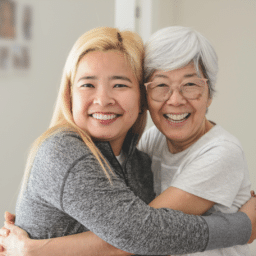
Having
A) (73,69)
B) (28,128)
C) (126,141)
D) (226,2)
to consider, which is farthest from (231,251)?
(226,2)

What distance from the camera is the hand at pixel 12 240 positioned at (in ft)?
3.42

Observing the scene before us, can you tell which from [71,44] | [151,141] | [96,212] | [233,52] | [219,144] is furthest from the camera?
[233,52]

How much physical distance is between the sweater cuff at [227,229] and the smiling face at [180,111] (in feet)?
1.17

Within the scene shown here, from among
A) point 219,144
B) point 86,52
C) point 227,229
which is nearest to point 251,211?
point 227,229

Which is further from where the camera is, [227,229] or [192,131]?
[192,131]

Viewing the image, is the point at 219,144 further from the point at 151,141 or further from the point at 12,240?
the point at 12,240

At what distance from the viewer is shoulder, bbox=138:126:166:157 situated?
1.59m

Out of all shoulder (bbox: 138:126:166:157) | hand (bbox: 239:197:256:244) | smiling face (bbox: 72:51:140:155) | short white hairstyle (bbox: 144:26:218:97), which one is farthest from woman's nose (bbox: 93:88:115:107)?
hand (bbox: 239:197:256:244)

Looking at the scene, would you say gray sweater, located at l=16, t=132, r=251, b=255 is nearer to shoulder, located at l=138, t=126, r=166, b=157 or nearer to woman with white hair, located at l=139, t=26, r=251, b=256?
woman with white hair, located at l=139, t=26, r=251, b=256

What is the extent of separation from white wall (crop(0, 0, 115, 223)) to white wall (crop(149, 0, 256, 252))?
1.00m

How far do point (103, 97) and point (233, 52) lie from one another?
207cm

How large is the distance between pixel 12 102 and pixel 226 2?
2.16 metres

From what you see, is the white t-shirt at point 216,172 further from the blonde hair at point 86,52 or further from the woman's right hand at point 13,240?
the woman's right hand at point 13,240

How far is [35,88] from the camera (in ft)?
6.04
